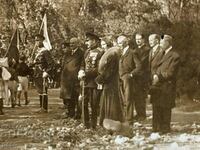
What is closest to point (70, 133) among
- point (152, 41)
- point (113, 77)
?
point (113, 77)

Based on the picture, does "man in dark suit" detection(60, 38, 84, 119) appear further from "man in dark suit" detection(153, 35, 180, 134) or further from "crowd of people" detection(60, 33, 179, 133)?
"man in dark suit" detection(153, 35, 180, 134)

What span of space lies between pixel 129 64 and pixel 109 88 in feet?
1.32

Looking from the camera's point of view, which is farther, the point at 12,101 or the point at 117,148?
the point at 12,101

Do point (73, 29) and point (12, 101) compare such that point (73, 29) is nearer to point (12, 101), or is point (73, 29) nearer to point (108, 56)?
point (108, 56)

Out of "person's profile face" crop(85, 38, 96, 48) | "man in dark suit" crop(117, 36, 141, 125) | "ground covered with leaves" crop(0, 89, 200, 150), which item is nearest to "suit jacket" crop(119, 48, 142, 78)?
"man in dark suit" crop(117, 36, 141, 125)


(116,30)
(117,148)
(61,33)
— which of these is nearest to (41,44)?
(61,33)

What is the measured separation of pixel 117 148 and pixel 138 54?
1200mm

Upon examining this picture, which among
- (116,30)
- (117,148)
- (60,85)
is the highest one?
(116,30)

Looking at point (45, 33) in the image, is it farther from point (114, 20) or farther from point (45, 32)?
point (114, 20)

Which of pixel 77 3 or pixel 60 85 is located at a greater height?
pixel 77 3

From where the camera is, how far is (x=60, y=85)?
9711 millimetres

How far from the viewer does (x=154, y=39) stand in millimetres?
9625

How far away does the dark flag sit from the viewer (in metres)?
9.45

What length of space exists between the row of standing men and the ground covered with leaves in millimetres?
101
